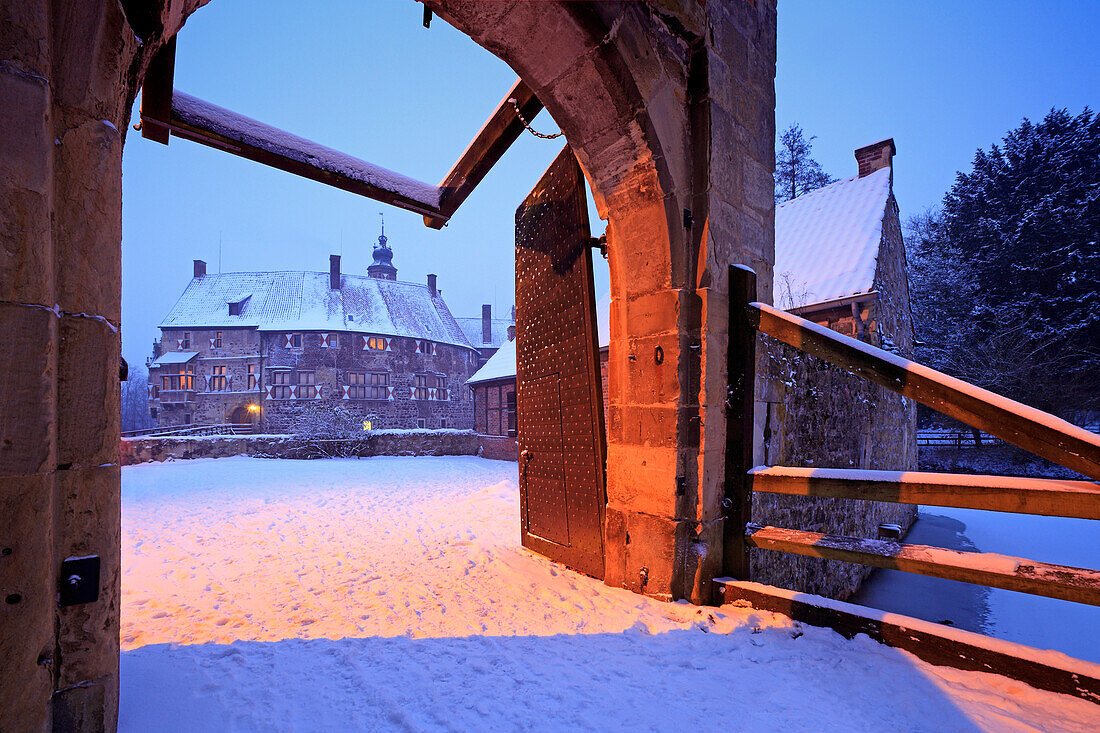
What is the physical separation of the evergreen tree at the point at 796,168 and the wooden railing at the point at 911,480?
26509 millimetres

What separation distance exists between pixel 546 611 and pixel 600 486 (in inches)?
41.2

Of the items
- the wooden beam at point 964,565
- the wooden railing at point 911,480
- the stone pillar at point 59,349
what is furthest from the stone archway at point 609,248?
the wooden beam at point 964,565

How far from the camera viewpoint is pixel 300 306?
31.2 m

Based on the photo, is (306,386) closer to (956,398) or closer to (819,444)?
(819,444)

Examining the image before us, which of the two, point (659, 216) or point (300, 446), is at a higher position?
point (659, 216)

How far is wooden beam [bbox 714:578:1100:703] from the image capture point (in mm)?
1707

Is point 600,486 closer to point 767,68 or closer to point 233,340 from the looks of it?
point 767,68

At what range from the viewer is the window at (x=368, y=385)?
99.5 ft

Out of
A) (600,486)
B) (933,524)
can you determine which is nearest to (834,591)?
(600,486)

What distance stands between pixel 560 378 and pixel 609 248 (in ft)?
4.25

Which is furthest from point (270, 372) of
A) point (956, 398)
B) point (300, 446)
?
point (956, 398)

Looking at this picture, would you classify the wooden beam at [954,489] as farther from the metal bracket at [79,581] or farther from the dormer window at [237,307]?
the dormer window at [237,307]

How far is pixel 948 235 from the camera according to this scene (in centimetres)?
2081

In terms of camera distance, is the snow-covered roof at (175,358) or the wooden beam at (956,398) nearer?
the wooden beam at (956,398)
